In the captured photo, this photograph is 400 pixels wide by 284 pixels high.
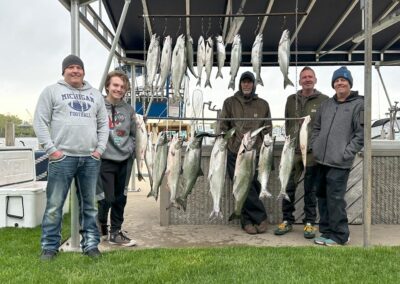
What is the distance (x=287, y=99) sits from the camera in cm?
556

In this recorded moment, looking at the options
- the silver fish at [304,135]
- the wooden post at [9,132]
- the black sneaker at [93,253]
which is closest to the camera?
the black sneaker at [93,253]

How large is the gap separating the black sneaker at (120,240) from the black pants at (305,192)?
2.00 meters

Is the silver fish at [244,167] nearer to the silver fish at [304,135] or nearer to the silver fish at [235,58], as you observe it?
the silver fish at [304,135]

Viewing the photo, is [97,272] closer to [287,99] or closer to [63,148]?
[63,148]

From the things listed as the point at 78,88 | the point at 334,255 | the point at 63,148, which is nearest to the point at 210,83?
the point at 78,88

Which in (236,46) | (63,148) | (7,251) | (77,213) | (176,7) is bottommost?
(7,251)

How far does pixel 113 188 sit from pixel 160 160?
72 centimetres

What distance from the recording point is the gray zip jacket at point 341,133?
15.5ft

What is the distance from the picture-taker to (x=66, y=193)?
14.1 ft

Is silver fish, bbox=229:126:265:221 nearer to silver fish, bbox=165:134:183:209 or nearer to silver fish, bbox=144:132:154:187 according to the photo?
silver fish, bbox=165:134:183:209

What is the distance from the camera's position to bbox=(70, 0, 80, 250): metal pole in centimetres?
457

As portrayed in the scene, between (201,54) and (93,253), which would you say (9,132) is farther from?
(201,54)

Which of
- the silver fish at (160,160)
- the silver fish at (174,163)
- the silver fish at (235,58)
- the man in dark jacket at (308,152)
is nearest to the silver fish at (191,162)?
the silver fish at (174,163)

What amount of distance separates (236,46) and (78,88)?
179 cm
